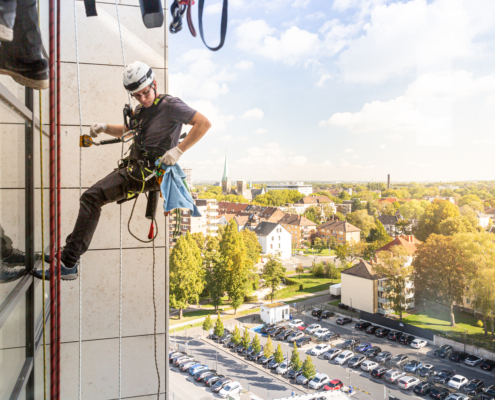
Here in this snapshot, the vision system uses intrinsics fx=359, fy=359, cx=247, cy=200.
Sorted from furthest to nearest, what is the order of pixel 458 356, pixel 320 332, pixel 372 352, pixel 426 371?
pixel 320 332
pixel 372 352
pixel 458 356
pixel 426 371

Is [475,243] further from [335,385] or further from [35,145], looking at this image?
[35,145]

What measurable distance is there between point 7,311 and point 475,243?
15427 mm

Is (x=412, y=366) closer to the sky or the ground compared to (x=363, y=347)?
closer to the ground

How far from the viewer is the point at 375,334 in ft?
48.1

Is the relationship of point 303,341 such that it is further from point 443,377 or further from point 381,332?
point 443,377

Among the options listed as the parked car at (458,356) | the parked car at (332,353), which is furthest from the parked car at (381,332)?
the parked car at (332,353)

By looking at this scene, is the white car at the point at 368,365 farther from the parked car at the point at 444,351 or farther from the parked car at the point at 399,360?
the parked car at the point at 444,351

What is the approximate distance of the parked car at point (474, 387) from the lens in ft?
34.0

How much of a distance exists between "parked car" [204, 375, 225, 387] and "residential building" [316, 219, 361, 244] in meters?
18.9

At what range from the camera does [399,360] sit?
12289 mm

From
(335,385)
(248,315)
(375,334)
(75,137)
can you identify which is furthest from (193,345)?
(75,137)

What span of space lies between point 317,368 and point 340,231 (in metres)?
18.0

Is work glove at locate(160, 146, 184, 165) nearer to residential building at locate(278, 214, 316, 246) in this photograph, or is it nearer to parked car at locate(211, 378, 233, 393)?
parked car at locate(211, 378, 233, 393)

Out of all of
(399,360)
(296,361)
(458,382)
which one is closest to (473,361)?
(458,382)
